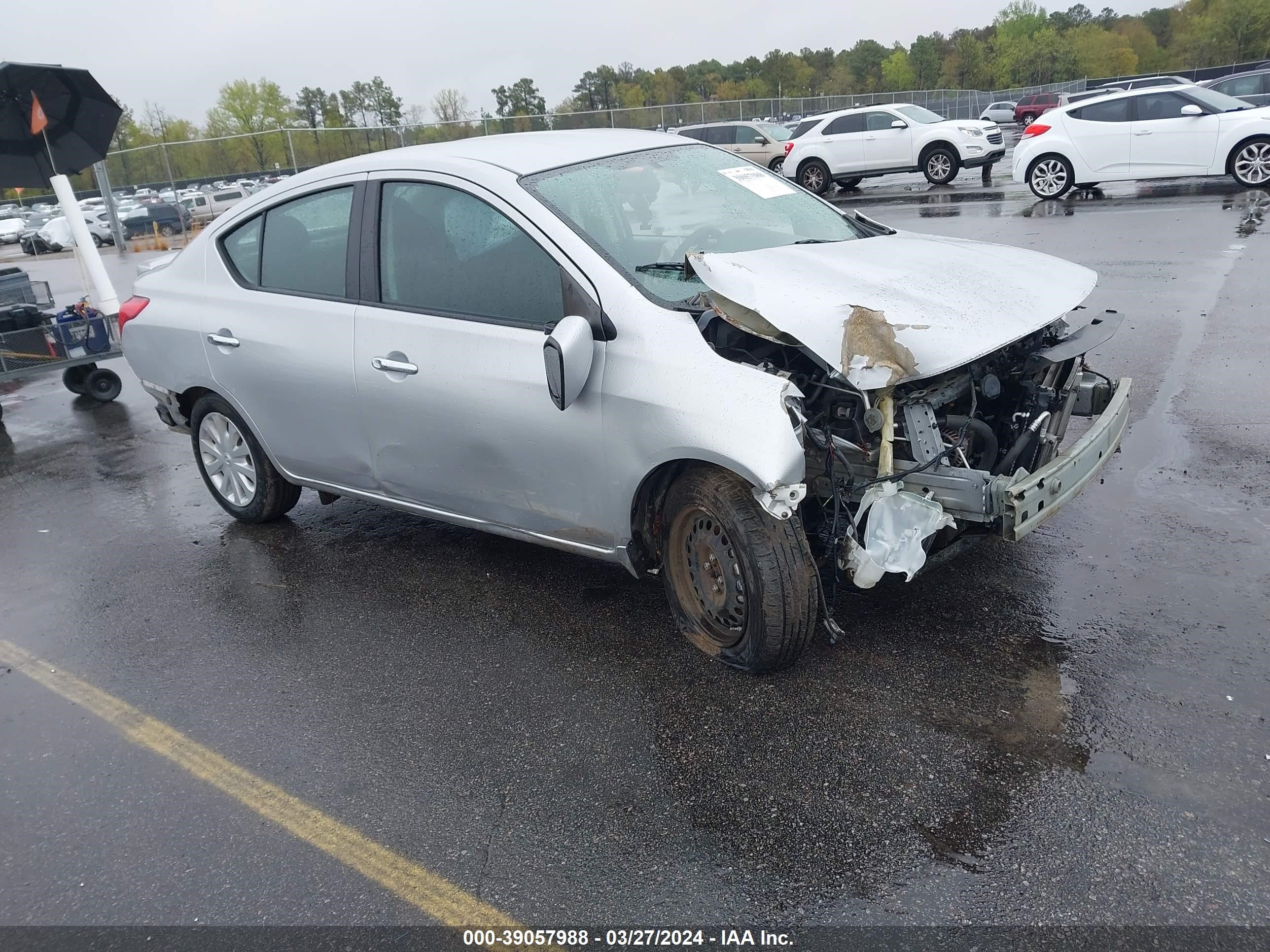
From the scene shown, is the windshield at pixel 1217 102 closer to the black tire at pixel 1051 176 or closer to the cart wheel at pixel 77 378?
the black tire at pixel 1051 176

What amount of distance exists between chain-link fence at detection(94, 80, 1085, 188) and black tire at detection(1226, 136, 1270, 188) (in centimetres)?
1357

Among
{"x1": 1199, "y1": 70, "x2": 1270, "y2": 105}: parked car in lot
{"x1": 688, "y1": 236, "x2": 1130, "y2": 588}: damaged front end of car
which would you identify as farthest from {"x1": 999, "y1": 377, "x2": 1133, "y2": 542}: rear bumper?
{"x1": 1199, "y1": 70, "x2": 1270, "y2": 105}: parked car in lot

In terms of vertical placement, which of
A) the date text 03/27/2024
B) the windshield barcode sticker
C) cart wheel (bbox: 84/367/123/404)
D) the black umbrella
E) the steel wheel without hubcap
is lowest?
the date text 03/27/2024

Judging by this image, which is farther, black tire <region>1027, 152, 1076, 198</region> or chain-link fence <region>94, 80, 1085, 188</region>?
chain-link fence <region>94, 80, 1085, 188</region>

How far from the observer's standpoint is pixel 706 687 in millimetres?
3682

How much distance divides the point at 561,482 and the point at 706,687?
37.4 inches

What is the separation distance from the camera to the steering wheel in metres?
4.05

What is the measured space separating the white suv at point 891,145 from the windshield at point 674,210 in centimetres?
→ 1704

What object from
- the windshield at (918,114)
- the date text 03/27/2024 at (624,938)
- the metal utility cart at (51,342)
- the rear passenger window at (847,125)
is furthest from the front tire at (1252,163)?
the date text 03/27/2024 at (624,938)

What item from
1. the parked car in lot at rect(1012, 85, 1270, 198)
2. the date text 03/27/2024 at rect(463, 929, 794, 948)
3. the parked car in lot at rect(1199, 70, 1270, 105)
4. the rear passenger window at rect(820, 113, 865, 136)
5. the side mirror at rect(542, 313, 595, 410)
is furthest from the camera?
the parked car in lot at rect(1199, 70, 1270, 105)

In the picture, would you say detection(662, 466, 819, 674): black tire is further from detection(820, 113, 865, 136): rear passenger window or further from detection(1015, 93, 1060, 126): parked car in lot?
detection(1015, 93, 1060, 126): parked car in lot

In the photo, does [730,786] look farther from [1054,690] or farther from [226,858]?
[226,858]

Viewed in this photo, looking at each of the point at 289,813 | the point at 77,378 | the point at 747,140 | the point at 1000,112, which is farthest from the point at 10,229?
the point at 1000,112

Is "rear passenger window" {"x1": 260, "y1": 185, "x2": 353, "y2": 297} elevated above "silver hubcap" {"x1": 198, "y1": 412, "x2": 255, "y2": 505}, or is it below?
above
